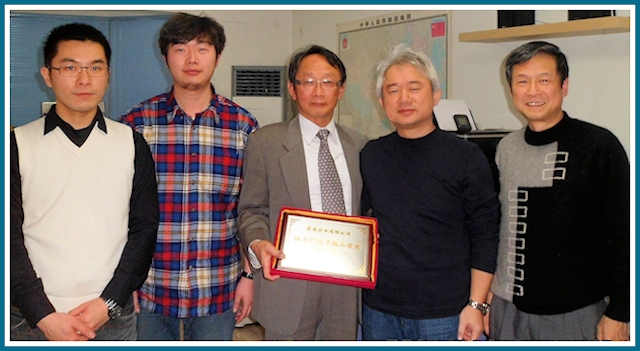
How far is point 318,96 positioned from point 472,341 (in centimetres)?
89

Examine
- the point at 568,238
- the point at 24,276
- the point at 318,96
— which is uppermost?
the point at 318,96

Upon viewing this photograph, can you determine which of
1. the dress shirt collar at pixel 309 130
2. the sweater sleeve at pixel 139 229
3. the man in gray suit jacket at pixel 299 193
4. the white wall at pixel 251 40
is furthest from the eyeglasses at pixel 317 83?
the white wall at pixel 251 40

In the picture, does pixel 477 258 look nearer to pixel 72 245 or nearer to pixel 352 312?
pixel 352 312

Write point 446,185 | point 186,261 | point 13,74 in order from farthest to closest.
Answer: point 13,74
point 186,261
point 446,185

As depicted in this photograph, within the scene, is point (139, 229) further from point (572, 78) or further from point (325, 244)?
point (572, 78)

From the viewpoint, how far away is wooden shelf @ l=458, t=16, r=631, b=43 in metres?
2.61

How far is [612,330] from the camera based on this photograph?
1.57 metres

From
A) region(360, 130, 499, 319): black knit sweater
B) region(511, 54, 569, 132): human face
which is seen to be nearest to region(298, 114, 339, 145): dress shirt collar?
region(360, 130, 499, 319): black knit sweater

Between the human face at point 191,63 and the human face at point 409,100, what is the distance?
585mm

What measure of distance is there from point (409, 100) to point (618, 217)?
67cm

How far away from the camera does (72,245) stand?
1.65 meters

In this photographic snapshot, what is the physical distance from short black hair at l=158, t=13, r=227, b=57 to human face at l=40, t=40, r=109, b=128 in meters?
0.25

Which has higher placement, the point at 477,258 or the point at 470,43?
the point at 470,43

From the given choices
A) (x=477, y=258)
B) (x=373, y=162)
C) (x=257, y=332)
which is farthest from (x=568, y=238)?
(x=257, y=332)
